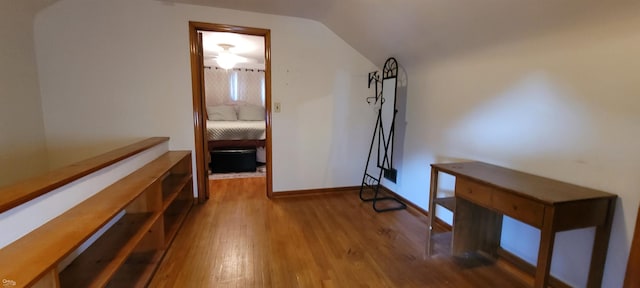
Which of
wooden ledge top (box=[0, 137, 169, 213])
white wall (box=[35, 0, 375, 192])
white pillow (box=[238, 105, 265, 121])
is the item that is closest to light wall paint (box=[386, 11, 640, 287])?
white wall (box=[35, 0, 375, 192])

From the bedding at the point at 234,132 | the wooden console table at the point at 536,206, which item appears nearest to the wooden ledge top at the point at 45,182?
the wooden console table at the point at 536,206

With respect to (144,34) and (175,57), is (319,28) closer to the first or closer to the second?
(175,57)

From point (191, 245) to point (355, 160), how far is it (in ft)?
7.05

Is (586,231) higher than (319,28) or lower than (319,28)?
lower

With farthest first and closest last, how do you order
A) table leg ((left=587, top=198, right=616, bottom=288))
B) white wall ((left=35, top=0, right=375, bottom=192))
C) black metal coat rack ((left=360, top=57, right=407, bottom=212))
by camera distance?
black metal coat rack ((left=360, top=57, right=407, bottom=212)) < white wall ((left=35, top=0, right=375, bottom=192)) < table leg ((left=587, top=198, right=616, bottom=288))

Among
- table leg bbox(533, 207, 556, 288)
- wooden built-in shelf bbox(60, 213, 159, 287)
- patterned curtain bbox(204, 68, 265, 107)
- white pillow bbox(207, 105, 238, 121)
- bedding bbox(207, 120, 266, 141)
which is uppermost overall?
patterned curtain bbox(204, 68, 265, 107)

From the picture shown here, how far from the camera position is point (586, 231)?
154 centimetres

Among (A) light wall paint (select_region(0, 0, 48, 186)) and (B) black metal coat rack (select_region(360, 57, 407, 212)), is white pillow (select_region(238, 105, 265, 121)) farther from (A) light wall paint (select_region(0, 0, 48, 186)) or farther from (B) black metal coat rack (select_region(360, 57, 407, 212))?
(A) light wall paint (select_region(0, 0, 48, 186))

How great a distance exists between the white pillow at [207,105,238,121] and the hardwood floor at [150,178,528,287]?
3219 mm

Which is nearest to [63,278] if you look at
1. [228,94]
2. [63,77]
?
[63,77]

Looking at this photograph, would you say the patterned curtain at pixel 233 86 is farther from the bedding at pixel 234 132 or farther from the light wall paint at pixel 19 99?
the light wall paint at pixel 19 99

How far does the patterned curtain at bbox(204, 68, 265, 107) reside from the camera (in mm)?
6527

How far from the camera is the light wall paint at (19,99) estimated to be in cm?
224

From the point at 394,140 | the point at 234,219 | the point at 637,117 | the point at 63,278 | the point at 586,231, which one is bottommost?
the point at 234,219
